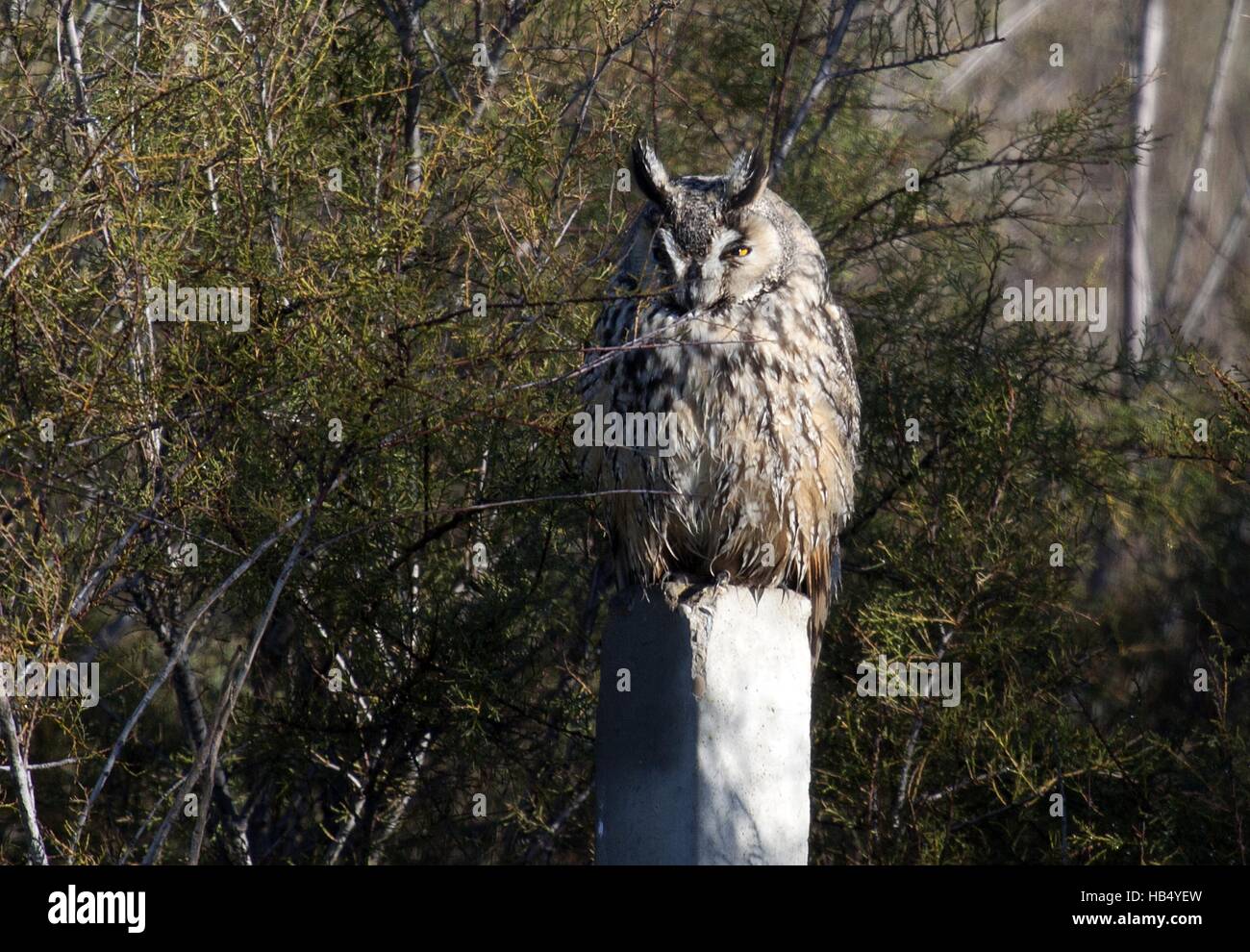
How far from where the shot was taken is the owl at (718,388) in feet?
14.1

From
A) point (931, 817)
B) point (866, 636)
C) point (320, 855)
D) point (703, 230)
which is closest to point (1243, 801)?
point (931, 817)

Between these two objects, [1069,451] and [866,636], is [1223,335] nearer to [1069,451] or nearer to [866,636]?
[1069,451]

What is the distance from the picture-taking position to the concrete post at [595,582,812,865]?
3.17 m

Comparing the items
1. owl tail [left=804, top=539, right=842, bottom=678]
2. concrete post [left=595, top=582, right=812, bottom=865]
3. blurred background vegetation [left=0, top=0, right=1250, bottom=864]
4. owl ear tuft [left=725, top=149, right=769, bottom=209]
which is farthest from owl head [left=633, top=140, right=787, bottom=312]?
concrete post [left=595, top=582, right=812, bottom=865]

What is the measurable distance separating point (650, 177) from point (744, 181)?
0.26 m

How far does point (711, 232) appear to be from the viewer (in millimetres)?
4262

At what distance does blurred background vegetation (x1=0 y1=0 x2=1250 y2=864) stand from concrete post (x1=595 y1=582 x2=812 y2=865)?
2.35 ft

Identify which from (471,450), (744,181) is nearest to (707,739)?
(744,181)

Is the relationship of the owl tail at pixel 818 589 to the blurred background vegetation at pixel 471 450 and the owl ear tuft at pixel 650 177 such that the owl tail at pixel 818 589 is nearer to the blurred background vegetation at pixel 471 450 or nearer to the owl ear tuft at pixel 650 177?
the blurred background vegetation at pixel 471 450

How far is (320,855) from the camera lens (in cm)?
568

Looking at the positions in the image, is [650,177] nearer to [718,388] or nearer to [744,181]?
[744,181]

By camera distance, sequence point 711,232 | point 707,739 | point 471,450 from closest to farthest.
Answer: point 707,739, point 711,232, point 471,450

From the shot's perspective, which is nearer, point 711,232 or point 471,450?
point 711,232

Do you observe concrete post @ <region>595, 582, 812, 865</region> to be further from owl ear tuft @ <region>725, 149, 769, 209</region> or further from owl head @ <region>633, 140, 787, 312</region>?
owl ear tuft @ <region>725, 149, 769, 209</region>
